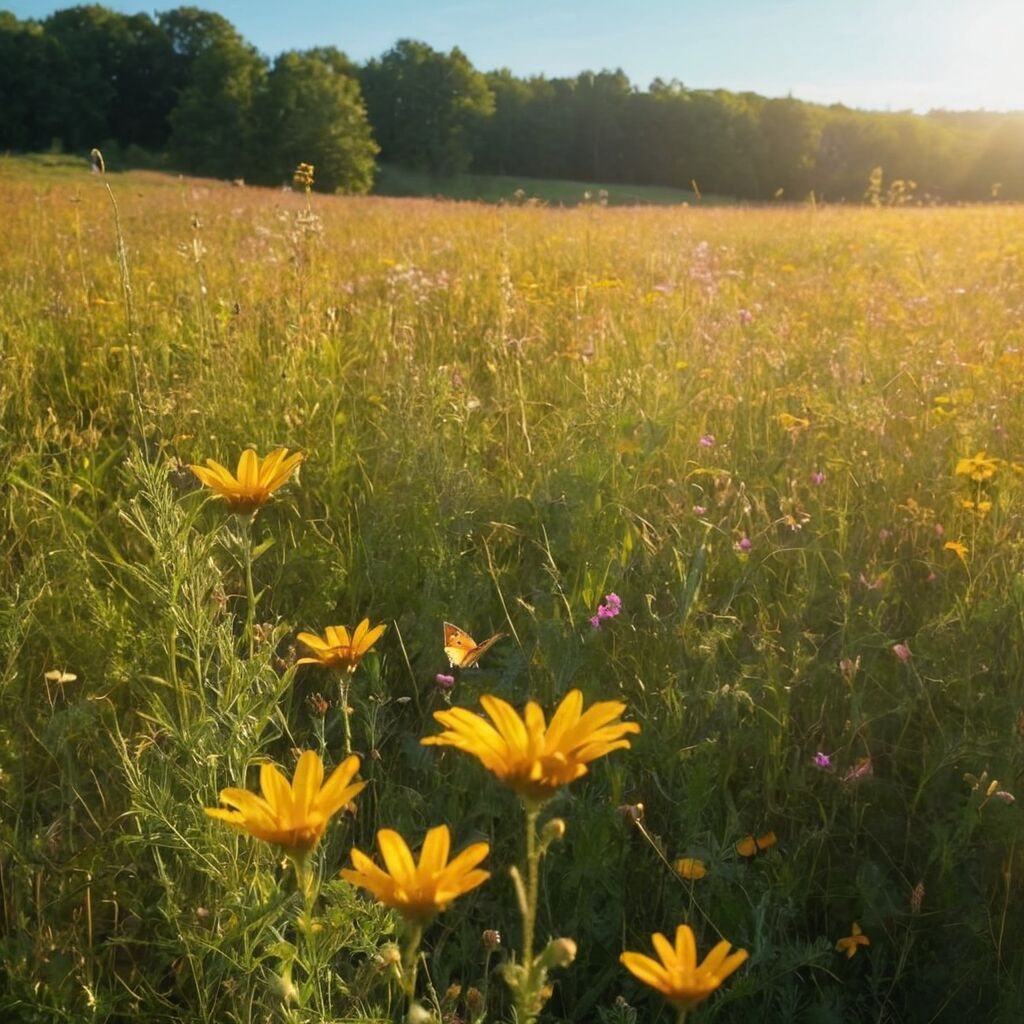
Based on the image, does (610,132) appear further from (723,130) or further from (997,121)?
(997,121)

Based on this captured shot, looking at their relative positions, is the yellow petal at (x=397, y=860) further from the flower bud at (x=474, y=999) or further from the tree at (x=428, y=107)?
the tree at (x=428, y=107)

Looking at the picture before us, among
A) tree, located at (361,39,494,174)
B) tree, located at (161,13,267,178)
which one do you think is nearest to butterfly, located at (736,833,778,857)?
tree, located at (161,13,267,178)

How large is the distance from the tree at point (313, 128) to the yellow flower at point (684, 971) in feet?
122

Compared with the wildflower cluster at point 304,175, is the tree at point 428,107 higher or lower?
higher

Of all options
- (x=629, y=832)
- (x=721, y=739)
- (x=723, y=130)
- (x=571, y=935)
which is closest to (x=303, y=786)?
(x=571, y=935)

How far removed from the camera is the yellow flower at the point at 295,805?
2.35 feet

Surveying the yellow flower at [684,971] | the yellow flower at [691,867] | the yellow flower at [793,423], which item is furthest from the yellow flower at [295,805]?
the yellow flower at [793,423]

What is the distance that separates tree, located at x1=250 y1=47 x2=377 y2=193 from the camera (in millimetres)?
36781

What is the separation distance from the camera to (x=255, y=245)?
505 centimetres

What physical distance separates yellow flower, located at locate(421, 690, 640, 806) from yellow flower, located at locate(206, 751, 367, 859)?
99 millimetres

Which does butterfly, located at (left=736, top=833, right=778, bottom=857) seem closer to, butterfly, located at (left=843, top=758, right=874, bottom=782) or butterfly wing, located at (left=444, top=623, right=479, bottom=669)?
butterfly, located at (left=843, top=758, right=874, bottom=782)

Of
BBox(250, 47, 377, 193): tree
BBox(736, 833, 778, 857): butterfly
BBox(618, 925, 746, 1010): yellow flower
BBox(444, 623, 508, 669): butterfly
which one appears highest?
BBox(250, 47, 377, 193): tree

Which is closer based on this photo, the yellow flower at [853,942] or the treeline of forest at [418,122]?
the yellow flower at [853,942]

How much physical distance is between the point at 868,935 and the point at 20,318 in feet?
10.8
